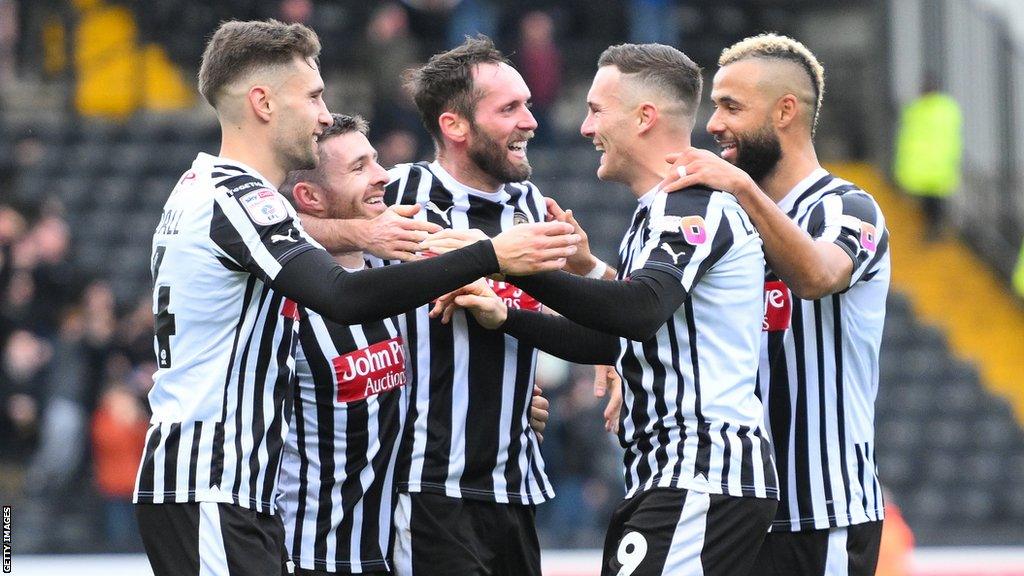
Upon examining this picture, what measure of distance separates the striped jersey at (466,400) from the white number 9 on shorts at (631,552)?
2.59ft

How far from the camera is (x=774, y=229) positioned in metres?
4.62

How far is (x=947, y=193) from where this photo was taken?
52.2 ft

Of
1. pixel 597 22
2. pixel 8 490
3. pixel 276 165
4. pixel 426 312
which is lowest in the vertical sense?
pixel 8 490

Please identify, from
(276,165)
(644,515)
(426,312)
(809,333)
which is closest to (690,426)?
(644,515)

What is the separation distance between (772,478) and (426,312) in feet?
4.51

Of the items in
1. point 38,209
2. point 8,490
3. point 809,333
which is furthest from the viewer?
point 38,209

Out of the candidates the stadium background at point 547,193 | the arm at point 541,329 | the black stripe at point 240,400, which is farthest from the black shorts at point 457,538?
the stadium background at point 547,193

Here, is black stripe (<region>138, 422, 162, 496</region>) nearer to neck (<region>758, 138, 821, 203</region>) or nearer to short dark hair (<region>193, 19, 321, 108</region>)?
short dark hair (<region>193, 19, 321, 108</region>)

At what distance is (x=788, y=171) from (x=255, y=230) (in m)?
1.86

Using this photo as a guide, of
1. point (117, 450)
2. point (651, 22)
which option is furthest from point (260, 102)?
point (651, 22)

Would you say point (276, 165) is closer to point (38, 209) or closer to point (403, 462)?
point (403, 462)

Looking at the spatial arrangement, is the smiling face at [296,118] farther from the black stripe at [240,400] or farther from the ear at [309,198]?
the ear at [309,198]

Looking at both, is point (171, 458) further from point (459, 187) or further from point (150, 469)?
point (459, 187)

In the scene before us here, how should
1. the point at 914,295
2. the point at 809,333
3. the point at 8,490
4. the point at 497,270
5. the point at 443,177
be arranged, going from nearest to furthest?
1. the point at 497,270
2. the point at 809,333
3. the point at 443,177
4. the point at 8,490
5. the point at 914,295
